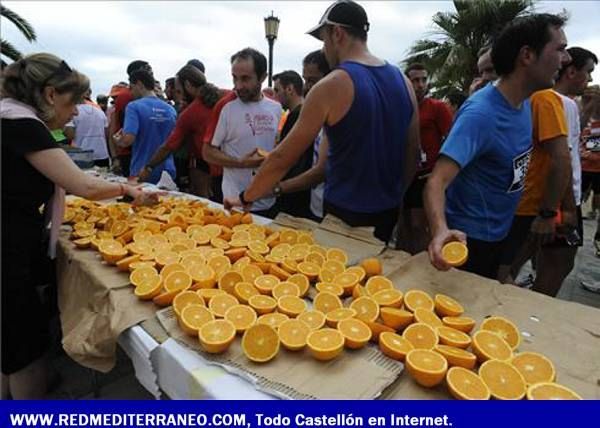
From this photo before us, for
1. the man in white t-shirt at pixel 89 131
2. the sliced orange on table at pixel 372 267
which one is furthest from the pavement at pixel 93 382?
the man in white t-shirt at pixel 89 131

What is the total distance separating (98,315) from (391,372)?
38.1 inches

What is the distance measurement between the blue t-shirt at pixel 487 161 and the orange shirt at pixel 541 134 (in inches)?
14.9

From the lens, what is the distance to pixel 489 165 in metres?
1.59

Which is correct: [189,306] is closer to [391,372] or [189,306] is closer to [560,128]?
[391,372]

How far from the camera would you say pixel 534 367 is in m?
0.97

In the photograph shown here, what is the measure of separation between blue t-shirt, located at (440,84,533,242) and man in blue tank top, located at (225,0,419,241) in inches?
12.2

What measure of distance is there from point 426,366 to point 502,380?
171 millimetres

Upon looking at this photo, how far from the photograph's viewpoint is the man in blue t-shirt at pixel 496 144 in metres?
1.50

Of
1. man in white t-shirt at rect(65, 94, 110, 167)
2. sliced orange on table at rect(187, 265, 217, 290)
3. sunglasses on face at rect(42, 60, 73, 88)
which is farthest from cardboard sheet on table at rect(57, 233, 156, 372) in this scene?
man in white t-shirt at rect(65, 94, 110, 167)

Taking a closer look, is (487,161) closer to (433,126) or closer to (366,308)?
(366,308)

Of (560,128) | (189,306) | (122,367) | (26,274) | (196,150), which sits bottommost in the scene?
(122,367)

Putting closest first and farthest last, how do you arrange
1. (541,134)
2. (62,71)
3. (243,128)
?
(62,71), (541,134), (243,128)

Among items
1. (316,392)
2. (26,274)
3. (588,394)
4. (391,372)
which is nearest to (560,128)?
(588,394)

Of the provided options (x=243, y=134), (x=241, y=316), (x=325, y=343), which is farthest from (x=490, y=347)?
(x=243, y=134)
